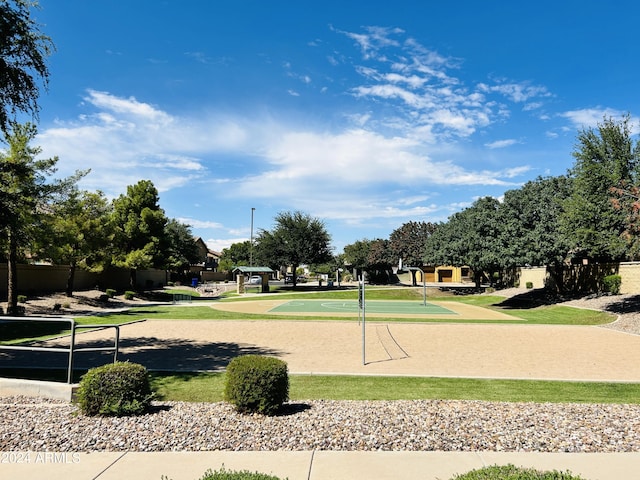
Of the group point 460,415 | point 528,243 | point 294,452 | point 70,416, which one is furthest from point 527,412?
point 528,243

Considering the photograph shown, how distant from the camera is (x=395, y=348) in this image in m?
15.5

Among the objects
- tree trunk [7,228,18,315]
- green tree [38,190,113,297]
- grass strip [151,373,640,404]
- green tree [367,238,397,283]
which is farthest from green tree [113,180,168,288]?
green tree [367,238,397,283]

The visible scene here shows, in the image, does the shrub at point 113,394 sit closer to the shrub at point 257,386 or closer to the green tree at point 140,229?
the shrub at point 257,386

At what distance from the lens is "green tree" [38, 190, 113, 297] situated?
28.1m

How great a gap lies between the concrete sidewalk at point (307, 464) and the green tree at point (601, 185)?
23445 mm

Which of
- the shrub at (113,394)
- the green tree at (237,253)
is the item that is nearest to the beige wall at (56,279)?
the shrub at (113,394)

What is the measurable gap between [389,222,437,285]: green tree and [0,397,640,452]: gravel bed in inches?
2494

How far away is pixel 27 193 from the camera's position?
2297cm

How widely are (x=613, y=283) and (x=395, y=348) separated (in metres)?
24.5

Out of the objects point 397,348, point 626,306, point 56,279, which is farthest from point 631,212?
point 56,279

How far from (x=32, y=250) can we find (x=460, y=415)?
27.2 metres

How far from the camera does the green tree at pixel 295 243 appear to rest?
187ft

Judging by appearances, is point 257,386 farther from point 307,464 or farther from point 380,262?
point 380,262

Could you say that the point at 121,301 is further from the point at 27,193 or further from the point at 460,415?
the point at 460,415
